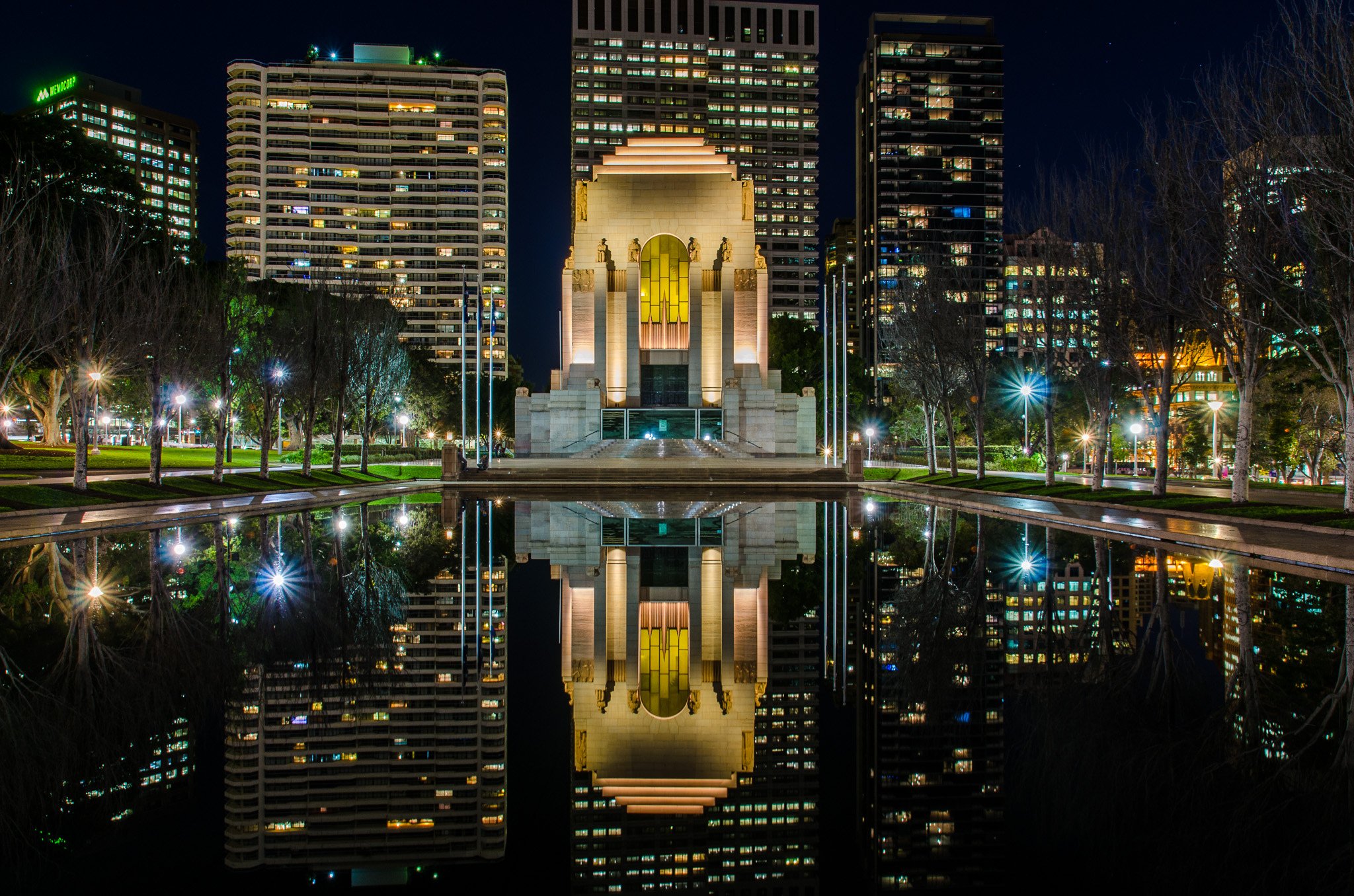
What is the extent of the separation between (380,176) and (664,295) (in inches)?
4592

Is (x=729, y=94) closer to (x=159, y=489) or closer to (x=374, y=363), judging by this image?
(x=374, y=363)

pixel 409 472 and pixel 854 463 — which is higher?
pixel 854 463

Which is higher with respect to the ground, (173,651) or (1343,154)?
(1343,154)

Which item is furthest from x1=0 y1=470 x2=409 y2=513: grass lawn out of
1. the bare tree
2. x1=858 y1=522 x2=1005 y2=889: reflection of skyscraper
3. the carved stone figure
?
x1=858 y1=522 x2=1005 y2=889: reflection of skyscraper

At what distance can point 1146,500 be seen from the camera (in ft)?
102

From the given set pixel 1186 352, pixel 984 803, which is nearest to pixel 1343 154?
pixel 1186 352

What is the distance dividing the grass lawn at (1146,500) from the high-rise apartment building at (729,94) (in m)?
123

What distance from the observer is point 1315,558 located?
16.8 m

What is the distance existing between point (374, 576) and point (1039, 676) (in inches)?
436

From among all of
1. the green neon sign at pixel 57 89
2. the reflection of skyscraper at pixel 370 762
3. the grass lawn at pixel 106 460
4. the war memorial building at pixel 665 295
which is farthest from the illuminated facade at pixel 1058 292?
the green neon sign at pixel 57 89

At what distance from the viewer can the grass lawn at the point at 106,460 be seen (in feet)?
157

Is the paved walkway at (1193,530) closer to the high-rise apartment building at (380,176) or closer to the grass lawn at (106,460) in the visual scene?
the grass lawn at (106,460)

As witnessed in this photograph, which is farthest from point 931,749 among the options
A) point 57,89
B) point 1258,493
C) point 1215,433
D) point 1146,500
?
point 57,89

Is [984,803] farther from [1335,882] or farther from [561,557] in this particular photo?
[561,557]
